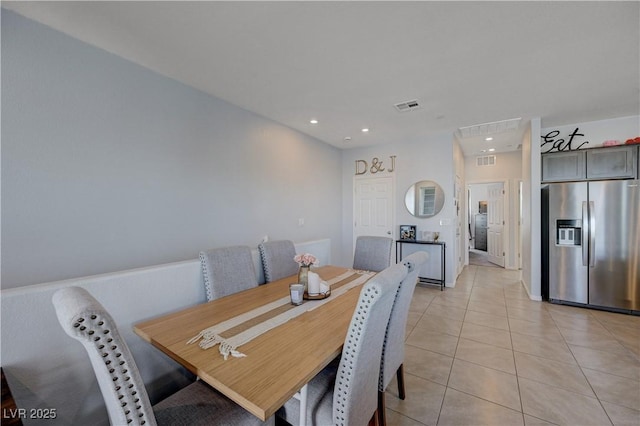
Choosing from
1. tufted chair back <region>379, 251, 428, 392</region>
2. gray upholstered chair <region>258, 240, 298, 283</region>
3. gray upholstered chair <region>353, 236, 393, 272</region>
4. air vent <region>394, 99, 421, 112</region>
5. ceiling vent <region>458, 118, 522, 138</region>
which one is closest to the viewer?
tufted chair back <region>379, 251, 428, 392</region>

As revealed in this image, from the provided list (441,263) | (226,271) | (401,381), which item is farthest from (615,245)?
(226,271)

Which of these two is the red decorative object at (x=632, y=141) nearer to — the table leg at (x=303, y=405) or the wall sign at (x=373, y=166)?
the wall sign at (x=373, y=166)

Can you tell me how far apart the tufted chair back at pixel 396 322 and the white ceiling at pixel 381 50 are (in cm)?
163

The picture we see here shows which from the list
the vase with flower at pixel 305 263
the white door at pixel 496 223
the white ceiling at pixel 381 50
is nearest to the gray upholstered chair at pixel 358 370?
the vase with flower at pixel 305 263

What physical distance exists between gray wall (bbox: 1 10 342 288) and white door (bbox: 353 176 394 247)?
2.45 m

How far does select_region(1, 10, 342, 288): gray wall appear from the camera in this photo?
173 centimetres

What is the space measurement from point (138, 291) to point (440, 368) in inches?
93.3

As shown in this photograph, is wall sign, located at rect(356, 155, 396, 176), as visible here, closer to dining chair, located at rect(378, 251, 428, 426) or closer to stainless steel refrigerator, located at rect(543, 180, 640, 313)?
stainless steel refrigerator, located at rect(543, 180, 640, 313)

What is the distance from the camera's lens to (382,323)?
3.97 ft

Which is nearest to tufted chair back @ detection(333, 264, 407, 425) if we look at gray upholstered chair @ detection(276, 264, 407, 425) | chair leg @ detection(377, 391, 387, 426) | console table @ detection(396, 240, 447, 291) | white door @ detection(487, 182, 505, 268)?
gray upholstered chair @ detection(276, 264, 407, 425)

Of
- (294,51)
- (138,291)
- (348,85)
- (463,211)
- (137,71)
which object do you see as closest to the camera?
(138,291)

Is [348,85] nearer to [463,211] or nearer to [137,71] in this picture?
[137,71]

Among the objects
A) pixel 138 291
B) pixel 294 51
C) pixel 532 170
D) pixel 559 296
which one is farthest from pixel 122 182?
pixel 559 296

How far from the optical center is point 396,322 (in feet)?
4.92
